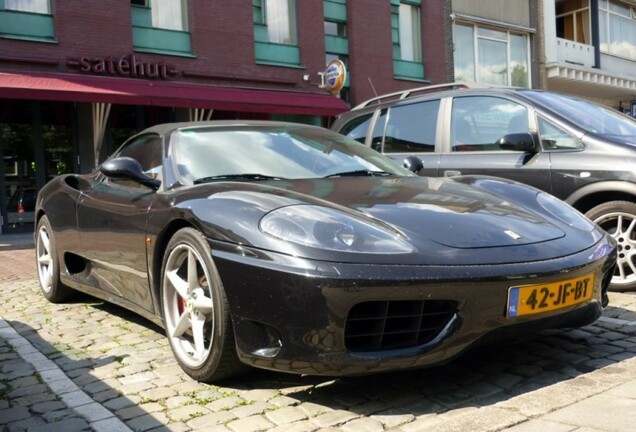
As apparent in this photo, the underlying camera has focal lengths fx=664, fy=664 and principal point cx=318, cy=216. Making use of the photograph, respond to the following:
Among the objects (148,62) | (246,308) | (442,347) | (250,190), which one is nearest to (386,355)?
(442,347)

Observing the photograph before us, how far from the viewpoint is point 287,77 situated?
17734 mm

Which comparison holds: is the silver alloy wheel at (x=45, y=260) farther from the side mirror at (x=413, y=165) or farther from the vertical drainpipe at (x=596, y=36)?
the vertical drainpipe at (x=596, y=36)

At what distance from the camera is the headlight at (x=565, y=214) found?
324cm

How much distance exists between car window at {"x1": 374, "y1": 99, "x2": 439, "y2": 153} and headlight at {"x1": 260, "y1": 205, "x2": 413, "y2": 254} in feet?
10.3

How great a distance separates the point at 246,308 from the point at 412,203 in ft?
2.99

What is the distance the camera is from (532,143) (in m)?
4.87

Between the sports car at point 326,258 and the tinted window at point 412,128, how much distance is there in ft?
6.47

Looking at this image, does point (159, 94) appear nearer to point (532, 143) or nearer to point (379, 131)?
point (379, 131)

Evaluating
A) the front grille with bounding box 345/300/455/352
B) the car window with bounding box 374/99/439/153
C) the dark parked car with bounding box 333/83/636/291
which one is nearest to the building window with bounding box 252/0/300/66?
the car window with bounding box 374/99/439/153

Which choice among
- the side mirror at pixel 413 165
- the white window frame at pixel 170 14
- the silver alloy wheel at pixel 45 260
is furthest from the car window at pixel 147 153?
the white window frame at pixel 170 14

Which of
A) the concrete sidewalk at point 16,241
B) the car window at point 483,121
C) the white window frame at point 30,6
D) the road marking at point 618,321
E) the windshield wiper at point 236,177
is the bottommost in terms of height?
the concrete sidewalk at point 16,241

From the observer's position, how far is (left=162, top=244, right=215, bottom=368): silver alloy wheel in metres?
2.90

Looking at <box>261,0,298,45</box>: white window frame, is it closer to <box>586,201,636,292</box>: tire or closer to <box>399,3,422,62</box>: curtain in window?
<box>399,3,422,62</box>: curtain in window

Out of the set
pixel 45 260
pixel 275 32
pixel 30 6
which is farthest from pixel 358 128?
pixel 275 32
